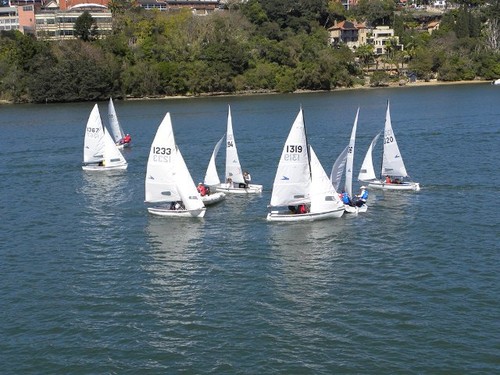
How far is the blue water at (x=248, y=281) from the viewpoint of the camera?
28922 mm

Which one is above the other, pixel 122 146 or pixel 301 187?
pixel 122 146

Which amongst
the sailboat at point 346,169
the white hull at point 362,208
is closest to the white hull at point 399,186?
the sailboat at point 346,169

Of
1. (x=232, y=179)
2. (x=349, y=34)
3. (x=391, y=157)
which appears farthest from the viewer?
(x=349, y=34)

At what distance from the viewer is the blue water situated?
28.9 meters

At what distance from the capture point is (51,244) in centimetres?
4428

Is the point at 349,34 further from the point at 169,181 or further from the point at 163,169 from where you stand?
the point at 169,181

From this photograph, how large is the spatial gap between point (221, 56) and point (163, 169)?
117936mm

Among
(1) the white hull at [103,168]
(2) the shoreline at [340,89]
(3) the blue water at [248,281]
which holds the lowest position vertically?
(3) the blue water at [248,281]

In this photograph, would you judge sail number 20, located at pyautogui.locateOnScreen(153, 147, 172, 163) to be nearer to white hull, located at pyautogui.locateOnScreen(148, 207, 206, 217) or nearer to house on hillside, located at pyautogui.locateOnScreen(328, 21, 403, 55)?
white hull, located at pyautogui.locateOnScreen(148, 207, 206, 217)

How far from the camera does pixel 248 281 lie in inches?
1439

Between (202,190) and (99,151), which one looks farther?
(99,151)

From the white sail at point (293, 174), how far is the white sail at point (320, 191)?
0.62 meters

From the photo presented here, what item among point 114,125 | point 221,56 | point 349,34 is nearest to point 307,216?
point 114,125

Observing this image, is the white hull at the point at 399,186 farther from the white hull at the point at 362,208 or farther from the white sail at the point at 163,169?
the white sail at the point at 163,169
